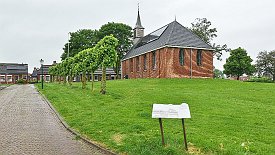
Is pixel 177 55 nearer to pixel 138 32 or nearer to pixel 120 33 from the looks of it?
pixel 138 32

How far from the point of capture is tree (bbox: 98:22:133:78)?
7257 centimetres

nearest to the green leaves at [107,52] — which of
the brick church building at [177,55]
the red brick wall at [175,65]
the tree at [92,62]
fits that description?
the tree at [92,62]

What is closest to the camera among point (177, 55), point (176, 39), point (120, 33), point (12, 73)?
point (177, 55)

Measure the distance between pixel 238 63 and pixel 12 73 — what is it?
64100 millimetres

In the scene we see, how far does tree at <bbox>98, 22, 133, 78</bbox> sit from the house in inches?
1398

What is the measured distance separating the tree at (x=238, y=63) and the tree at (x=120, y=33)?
24.0m

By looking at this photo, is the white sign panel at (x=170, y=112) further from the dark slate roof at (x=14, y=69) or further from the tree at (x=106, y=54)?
the dark slate roof at (x=14, y=69)

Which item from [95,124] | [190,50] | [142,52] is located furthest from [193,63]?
[95,124]

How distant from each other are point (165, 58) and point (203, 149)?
3721cm

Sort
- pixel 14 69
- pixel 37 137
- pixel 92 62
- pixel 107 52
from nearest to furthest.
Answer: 1. pixel 37 137
2. pixel 107 52
3. pixel 92 62
4. pixel 14 69

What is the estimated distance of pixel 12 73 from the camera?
94812 millimetres

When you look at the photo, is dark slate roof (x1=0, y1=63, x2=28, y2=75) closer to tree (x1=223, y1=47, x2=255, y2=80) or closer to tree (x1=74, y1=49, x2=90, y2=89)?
tree (x1=223, y1=47, x2=255, y2=80)

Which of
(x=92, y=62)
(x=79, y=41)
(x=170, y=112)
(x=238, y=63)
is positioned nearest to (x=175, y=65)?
(x=92, y=62)

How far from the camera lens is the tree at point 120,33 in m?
72.6
